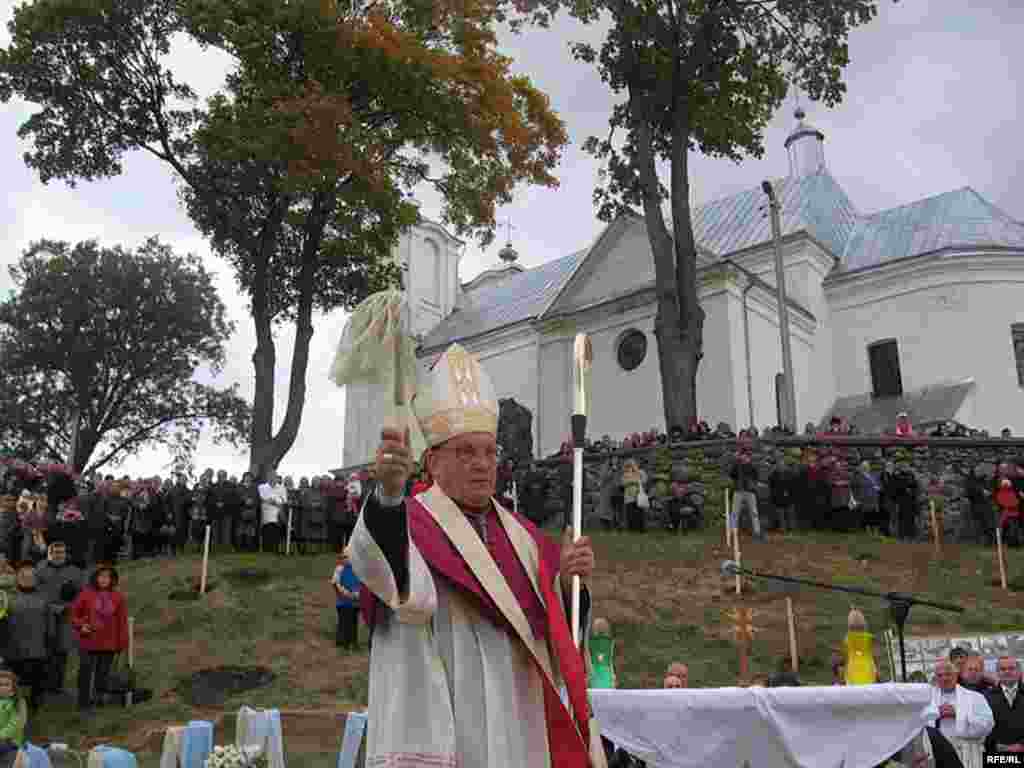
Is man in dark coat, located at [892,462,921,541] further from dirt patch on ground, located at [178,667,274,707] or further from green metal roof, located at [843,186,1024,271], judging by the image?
green metal roof, located at [843,186,1024,271]

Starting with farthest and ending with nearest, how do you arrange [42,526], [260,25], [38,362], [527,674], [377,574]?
[38,362], [260,25], [42,526], [527,674], [377,574]

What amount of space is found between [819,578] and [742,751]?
9911 mm

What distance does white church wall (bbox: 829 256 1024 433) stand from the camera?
3088 cm

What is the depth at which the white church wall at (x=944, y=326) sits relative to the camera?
3088 centimetres

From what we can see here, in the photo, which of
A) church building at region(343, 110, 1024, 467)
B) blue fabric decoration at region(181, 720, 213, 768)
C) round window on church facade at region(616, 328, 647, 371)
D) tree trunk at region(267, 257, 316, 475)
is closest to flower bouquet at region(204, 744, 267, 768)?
blue fabric decoration at region(181, 720, 213, 768)

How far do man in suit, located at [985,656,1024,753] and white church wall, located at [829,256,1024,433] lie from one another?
77.8 feet

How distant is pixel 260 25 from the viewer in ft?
68.9

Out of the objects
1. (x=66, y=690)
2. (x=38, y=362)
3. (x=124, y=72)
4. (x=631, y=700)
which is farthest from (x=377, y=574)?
(x=38, y=362)

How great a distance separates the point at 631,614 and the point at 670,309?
1027cm

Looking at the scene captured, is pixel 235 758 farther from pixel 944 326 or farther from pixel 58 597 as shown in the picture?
pixel 944 326

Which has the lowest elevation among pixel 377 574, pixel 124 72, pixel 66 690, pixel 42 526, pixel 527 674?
pixel 66 690

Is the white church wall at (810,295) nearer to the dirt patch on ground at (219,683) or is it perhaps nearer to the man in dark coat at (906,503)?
the man in dark coat at (906,503)

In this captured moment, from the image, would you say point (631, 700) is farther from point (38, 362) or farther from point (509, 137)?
point (38, 362)

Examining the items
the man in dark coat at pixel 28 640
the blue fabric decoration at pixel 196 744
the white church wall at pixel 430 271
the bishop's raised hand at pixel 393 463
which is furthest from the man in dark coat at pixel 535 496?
the white church wall at pixel 430 271
